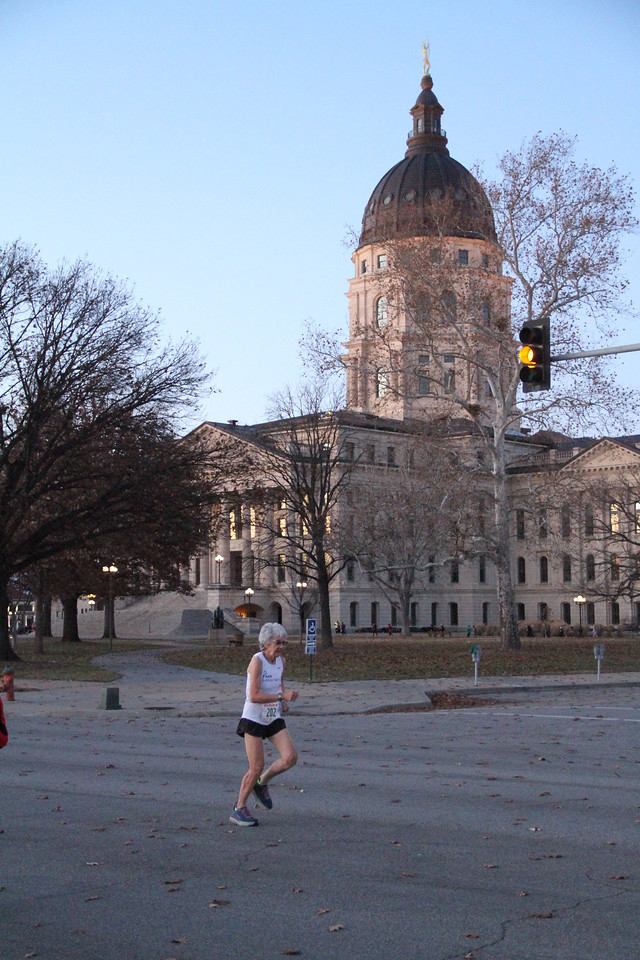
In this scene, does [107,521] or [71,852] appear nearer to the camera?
[71,852]

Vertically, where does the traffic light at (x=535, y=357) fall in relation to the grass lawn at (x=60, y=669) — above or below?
above

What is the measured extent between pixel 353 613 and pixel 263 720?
93781 mm

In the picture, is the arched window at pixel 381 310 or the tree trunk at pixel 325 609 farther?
the tree trunk at pixel 325 609

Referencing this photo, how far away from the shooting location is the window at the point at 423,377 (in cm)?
4392

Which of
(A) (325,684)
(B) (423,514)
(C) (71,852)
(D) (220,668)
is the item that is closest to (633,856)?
(C) (71,852)

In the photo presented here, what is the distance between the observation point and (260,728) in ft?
34.9

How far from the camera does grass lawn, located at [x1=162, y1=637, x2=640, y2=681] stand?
33.8 m

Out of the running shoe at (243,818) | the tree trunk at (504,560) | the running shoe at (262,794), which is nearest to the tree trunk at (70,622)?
the tree trunk at (504,560)

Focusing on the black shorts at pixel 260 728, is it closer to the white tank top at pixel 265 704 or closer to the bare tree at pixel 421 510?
the white tank top at pixel 265 704

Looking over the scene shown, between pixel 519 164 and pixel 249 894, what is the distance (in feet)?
125

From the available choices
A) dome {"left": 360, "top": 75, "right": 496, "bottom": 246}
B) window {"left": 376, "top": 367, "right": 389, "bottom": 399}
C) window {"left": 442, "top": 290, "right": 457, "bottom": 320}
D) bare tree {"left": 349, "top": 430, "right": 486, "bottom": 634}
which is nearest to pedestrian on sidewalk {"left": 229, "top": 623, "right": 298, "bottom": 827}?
window {"left": 376, "top": 367, "right": 389, "bottom": 399}

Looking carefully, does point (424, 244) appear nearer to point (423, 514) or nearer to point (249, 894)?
point (423, 514)

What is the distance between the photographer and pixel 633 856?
9062 millimetres

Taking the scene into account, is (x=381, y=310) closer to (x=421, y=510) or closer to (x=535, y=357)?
Result: (x=421, y=510)
